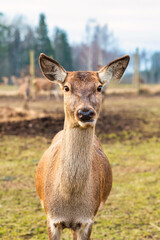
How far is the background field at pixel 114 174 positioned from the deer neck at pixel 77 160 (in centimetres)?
141

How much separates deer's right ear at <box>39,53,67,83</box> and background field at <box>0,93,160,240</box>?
2.02m

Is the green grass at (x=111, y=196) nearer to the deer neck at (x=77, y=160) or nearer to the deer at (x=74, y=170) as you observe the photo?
the deer at (x=74, y=170)

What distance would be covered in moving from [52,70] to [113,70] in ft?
2.01

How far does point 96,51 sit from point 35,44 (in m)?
16.4

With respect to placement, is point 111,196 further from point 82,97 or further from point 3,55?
point 3,55

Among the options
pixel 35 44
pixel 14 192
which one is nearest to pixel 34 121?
pixel 14 192

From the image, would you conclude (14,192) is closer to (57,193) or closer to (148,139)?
(57,193)

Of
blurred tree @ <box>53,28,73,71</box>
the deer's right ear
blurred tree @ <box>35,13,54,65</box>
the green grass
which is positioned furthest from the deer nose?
blurred tree @ <box>53,28,73,71</box>

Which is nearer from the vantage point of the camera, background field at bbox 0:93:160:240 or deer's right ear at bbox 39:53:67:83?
deer's right ear at bbox 39:53:67:83

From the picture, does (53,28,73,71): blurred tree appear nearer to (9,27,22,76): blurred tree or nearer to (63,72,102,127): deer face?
(9,27,22,76): blurred tree

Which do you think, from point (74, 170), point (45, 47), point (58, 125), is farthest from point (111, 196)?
point (45, 47)

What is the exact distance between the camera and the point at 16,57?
106 feet

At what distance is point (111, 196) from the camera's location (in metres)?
5.21

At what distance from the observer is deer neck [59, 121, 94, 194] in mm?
2857
